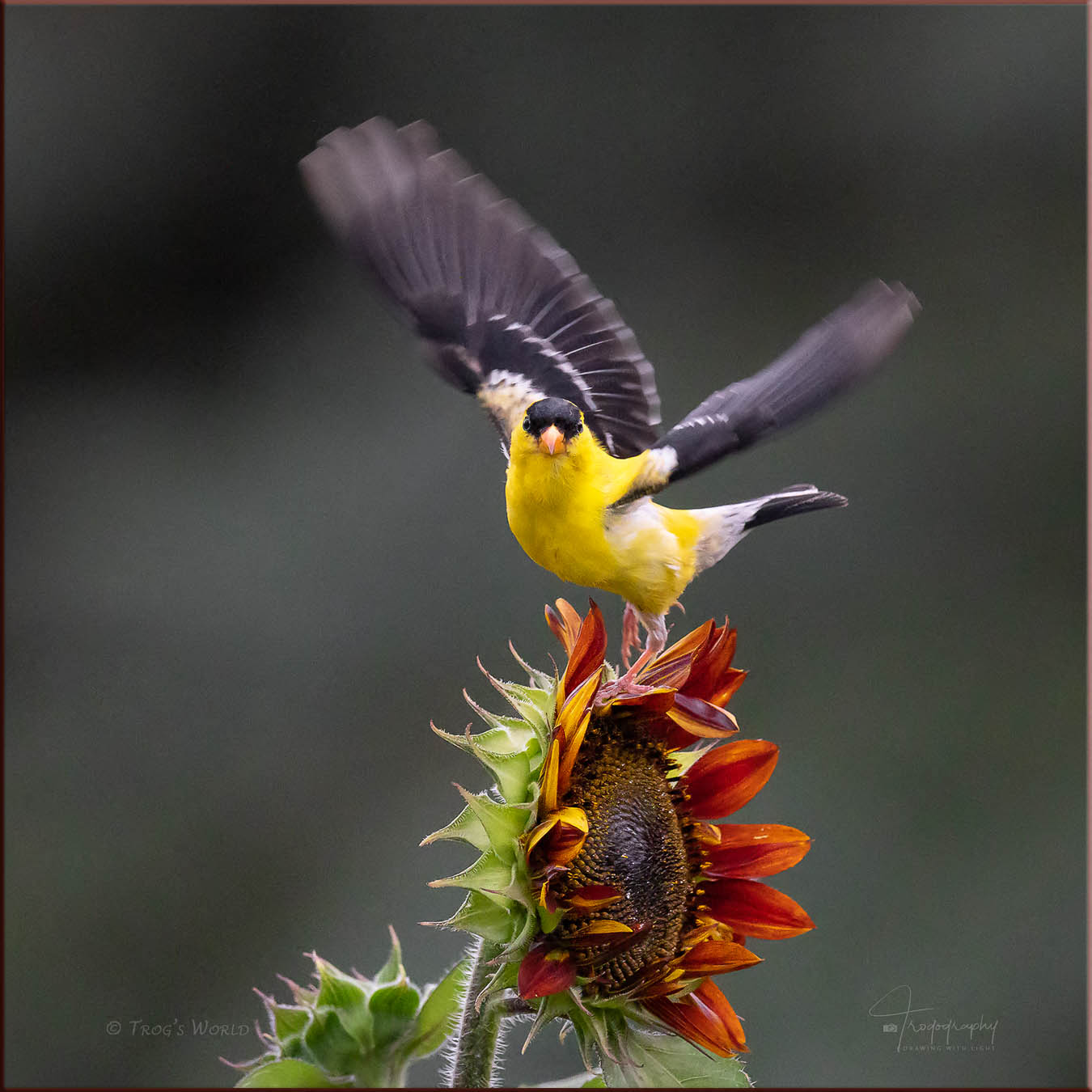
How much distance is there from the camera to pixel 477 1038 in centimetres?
91

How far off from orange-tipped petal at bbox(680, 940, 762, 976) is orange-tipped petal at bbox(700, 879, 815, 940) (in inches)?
1.4

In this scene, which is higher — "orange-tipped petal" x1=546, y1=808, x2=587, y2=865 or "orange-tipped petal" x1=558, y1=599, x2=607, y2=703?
"orange-tipped petal" x1=558, y1=599, x2=607, y2=703

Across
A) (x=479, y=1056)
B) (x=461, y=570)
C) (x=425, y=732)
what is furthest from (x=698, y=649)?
(x=425, y=732)

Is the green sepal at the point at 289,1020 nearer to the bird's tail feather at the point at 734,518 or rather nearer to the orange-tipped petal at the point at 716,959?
the orange-tipped petal at the point at 716,959

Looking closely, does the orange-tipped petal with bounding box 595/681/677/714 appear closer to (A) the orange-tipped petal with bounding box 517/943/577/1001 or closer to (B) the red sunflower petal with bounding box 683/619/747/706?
(B) the red sunflower petal with bounding box 683/619/747/706

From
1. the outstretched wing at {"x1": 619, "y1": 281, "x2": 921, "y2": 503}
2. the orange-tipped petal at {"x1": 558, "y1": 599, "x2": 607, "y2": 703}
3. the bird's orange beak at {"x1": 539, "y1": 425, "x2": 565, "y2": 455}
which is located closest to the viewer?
the orange-tipped petal at {"x1": 558, "y1": 599, "x2": 607, "y2": 703}

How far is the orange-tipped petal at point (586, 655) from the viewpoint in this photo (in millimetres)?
974

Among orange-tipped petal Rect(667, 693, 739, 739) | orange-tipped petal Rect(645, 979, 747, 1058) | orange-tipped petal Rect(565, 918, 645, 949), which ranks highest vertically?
orange-tipped petal Rect(667, 693, 739, 739)

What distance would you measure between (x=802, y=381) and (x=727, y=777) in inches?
15.5

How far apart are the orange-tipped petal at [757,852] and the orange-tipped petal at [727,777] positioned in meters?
0.03

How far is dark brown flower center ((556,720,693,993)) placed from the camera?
3.17 feet

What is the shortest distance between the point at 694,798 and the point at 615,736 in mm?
98

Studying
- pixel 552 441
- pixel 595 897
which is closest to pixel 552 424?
pixel 552 441

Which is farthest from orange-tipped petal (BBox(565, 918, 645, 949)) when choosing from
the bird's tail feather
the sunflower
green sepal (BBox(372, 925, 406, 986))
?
the bird's tail feather
